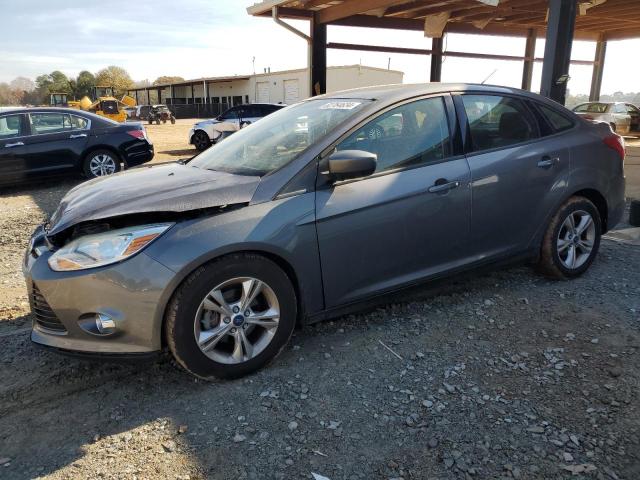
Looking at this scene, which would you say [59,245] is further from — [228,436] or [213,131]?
[213,131]

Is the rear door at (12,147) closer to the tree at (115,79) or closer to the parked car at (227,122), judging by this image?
the parked car at (227,122)

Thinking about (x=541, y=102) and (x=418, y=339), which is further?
(x=541, y=102)

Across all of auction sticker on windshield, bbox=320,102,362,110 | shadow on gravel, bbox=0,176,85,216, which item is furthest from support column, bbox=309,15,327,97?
auction sticker on windshield, bbox=320,102,362,110

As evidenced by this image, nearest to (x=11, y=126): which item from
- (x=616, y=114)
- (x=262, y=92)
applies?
(x=616, y=114)

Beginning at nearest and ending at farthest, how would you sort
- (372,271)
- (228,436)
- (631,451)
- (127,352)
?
(631,451) → (228,436) → (127,352) → (372,271)

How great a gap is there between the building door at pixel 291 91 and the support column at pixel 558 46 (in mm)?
32285

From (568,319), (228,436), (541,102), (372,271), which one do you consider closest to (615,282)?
(568,319)

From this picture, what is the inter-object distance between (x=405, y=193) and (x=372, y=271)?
0.54 metres

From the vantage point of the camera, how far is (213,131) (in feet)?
52.2

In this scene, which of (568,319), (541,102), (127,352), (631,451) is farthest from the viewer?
(541,102)

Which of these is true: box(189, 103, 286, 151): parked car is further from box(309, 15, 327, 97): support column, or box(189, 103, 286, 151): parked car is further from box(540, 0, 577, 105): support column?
box(540, 0, 577, 105): support column

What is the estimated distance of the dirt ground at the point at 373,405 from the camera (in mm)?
2250

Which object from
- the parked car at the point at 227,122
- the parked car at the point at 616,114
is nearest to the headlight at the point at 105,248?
the parked car at the point at 227,122

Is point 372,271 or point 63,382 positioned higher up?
point 372,271
